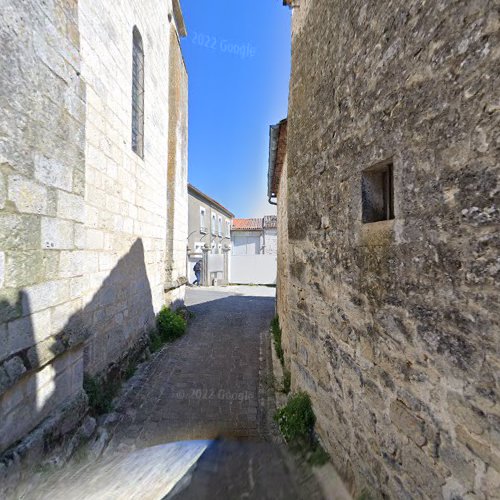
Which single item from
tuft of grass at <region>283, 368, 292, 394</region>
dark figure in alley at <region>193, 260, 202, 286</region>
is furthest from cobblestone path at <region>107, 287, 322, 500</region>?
dark figure in alley at <region>193, 260, 202, 286</region>

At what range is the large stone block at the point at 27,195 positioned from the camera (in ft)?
6.54

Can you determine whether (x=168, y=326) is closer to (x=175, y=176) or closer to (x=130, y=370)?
(x=130, y=370)

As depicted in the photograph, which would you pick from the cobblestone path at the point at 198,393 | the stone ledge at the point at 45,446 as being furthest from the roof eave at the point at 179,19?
the stone ledge at the point at 45,446

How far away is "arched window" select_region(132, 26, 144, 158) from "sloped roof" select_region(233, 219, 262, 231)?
21.5 metres

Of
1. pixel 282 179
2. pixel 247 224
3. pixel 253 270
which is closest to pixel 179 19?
pixel 282 179

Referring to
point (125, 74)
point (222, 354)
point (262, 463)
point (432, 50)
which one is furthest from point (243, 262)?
point (432, 50)

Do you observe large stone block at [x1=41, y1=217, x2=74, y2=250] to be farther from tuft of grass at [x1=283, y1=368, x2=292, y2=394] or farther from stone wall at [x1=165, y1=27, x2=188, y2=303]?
stone wall at [x1=165, y1=27, x2=188, y2=303]

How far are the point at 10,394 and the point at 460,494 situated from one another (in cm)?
272

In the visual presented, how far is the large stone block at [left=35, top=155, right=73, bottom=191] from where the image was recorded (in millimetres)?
2236

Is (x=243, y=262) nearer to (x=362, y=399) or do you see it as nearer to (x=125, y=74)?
(x=125, y=74)

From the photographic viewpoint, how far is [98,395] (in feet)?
10.7

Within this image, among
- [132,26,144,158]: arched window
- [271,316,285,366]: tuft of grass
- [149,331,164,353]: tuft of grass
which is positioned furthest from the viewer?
[149,331,164,353]: tuft of grass

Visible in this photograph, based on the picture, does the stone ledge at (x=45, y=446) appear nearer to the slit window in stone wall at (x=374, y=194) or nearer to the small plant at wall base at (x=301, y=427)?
the small plant at wall base at (x=301, y=427)

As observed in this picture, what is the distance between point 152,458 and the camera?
2672 millimetres
